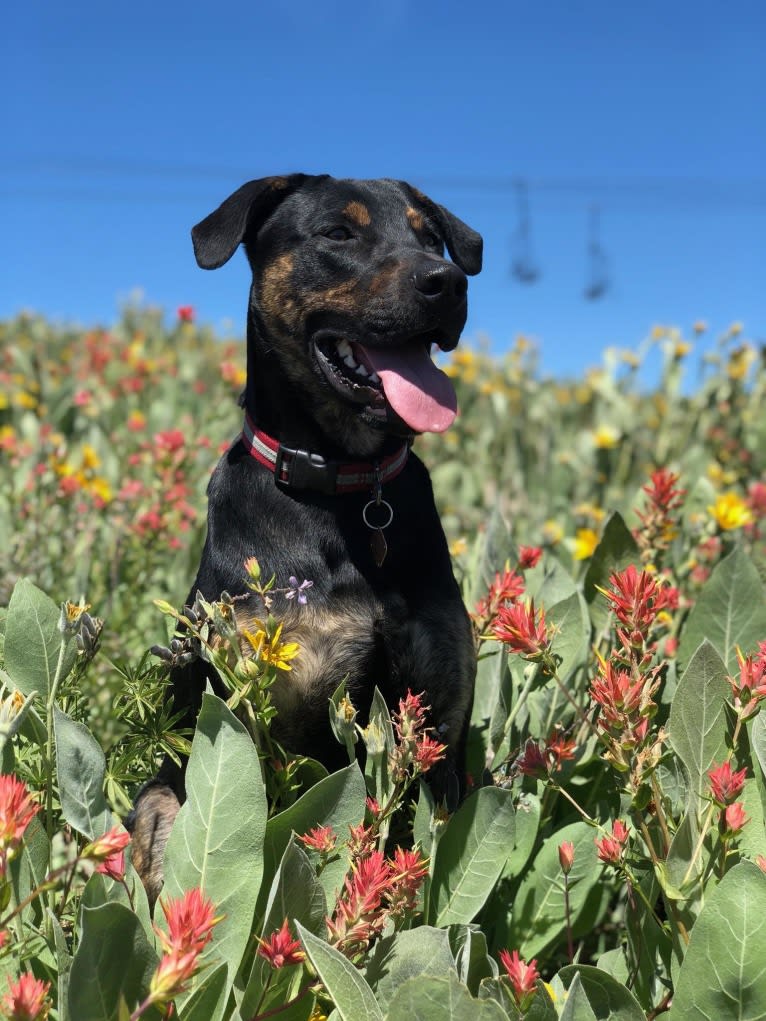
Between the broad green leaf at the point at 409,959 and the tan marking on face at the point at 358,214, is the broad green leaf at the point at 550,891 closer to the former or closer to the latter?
the broad green leaf at the point at 409,959

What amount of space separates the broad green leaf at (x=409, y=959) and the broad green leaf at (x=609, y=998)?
0.20 m

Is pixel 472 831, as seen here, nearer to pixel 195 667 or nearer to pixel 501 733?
pixel 501 733

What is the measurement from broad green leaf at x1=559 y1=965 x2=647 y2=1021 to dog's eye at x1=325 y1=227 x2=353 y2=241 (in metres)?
2.04

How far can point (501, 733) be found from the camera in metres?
2.39

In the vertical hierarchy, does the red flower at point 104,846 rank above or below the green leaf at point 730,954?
above

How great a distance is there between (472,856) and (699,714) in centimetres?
52

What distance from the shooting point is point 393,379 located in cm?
261

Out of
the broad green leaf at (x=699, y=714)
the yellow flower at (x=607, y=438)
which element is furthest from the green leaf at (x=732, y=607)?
the yellow flower at (x=607, y=438)

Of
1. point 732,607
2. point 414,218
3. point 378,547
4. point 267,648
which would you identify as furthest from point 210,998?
point 414,218

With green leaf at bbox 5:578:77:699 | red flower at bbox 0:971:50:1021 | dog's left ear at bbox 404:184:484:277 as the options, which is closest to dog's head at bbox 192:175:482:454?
dog's left ear at bbox 404:184:484:277

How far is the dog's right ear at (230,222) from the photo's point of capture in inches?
109

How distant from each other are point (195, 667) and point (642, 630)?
3.65 feet

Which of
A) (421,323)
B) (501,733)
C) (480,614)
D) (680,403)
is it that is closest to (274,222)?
(421,323)

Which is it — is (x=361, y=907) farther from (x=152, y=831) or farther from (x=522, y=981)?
(x=152, y=831)
